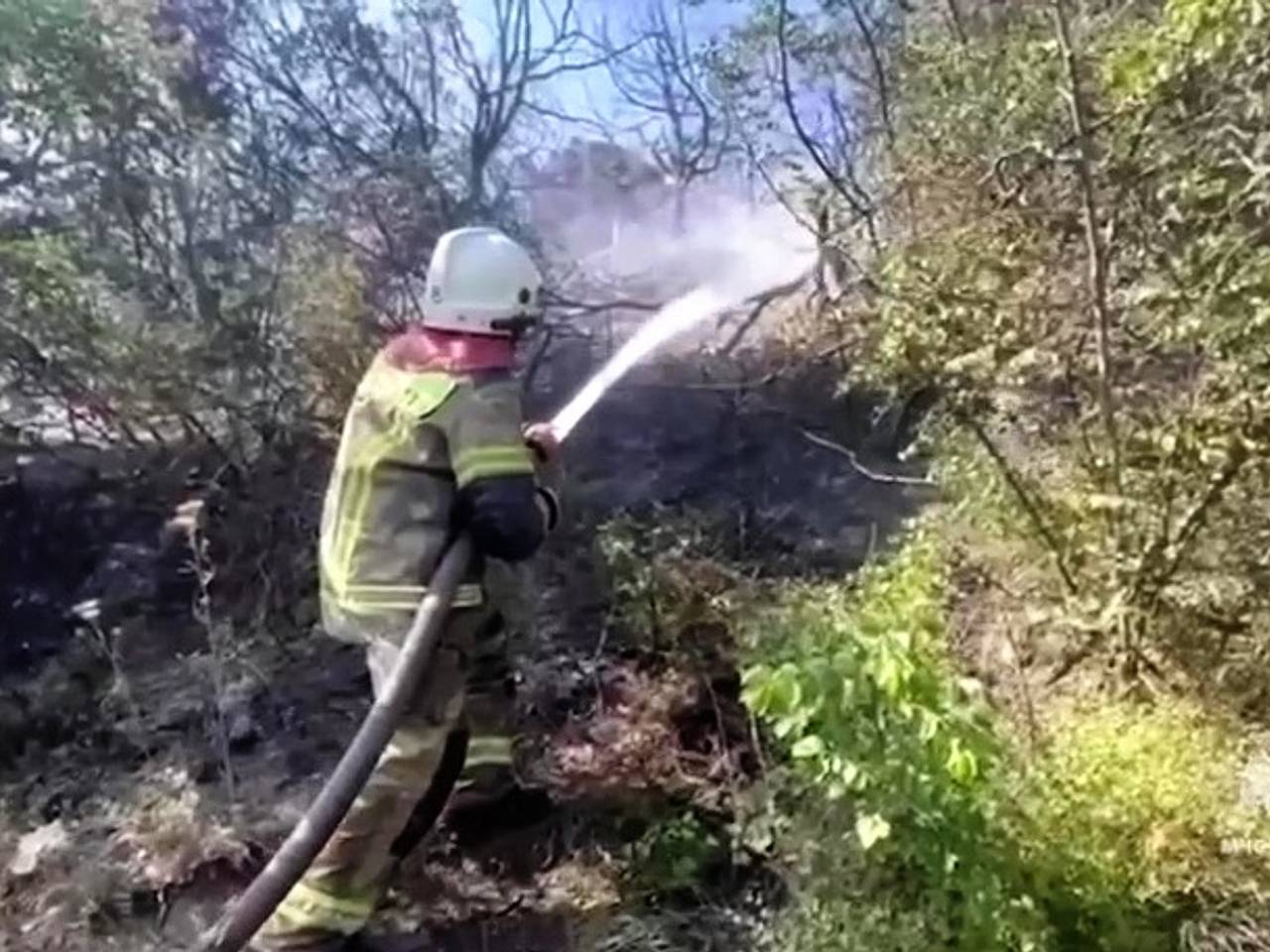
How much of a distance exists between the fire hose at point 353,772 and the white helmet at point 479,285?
0.44 metres

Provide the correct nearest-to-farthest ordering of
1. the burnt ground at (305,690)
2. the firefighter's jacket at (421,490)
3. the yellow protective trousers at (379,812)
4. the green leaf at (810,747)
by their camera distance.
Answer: the green leaf at (810,747) < the firefighter's jacket at (421,490) < the yellow protective trousers at (379,812) < the burnt ground at (305,690)

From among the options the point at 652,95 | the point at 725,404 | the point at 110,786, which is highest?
the point at 652,95

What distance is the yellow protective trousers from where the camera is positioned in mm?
3252

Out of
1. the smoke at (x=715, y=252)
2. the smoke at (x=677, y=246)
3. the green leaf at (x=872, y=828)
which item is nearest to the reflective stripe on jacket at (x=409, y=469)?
the green leaf at (x=872, y=828)

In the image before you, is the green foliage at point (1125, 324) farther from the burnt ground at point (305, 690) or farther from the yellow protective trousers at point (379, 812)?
the yellow protective trousers at point (379, 812)

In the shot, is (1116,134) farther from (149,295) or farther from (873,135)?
(149,295)

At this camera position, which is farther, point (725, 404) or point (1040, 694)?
point (725, 404)

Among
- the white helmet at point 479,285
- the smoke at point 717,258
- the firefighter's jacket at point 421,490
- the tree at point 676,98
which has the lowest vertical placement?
the firefighter's jacket at point 421,490

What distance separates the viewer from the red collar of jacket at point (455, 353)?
3223 mm

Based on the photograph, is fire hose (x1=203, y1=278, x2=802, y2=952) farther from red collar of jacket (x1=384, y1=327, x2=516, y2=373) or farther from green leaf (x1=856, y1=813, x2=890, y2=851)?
green leaf (x1=856, y1=813, x2=890, y2=851)

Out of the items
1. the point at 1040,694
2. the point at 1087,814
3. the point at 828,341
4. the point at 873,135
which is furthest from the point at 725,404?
the point at 1087,814

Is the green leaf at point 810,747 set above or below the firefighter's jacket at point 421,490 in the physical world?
below

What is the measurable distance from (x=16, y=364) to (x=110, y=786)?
1.42 metres

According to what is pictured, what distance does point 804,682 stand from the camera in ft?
9.23
